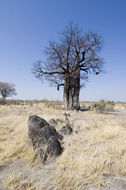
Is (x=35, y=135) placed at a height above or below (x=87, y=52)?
below

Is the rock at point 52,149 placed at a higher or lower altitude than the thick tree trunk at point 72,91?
lower

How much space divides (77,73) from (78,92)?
207 cm

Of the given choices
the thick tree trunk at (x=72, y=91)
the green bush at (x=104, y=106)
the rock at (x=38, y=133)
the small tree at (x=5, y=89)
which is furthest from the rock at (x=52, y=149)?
the small tree at (x=5, y=89)

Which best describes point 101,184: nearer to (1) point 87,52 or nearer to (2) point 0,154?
(2) point 0,154

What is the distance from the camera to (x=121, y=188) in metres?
1.45

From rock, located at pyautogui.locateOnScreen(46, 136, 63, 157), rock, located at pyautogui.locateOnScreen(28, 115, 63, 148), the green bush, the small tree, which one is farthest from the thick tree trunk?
the small tree

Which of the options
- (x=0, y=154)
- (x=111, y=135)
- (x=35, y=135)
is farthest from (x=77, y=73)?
(x=0, y=154)

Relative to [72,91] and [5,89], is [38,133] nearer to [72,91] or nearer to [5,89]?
[72,91]

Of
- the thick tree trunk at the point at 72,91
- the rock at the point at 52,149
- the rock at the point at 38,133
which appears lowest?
the rock at the point at 52,149

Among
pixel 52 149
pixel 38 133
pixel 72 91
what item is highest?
pixel 72 91

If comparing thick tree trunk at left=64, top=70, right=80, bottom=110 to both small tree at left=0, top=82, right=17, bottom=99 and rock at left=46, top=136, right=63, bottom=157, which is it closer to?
rock at left=46, top=136, right=63, bottom=157

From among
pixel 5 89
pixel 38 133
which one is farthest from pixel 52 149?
pixel 5 89

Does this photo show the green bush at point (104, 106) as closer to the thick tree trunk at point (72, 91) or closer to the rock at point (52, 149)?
the thick tree trunk at point (72, 91)

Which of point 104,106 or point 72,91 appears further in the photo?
point 104,106
